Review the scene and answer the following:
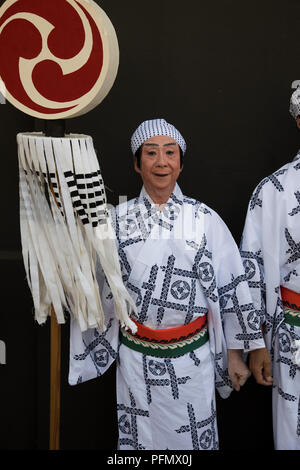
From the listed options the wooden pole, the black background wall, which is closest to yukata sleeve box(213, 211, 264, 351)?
the black background wall

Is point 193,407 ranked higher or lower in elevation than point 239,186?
lower

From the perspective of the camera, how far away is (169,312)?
7.03 feet

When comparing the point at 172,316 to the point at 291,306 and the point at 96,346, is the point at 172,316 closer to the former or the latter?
the point at 96,346

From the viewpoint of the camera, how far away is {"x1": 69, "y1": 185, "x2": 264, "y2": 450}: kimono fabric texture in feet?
7.05

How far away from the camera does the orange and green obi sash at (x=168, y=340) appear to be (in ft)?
7.11

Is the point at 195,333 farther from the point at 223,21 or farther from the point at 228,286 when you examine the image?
the point at 223,21

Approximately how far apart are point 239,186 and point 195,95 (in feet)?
1.49

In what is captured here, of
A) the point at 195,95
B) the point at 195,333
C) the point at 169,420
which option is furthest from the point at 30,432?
the point at 195,95

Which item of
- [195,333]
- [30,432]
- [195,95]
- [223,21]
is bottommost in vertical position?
[30,432]

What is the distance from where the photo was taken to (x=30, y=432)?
2766mm

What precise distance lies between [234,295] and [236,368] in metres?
0.29

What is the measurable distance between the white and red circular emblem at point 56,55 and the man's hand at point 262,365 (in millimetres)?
1153

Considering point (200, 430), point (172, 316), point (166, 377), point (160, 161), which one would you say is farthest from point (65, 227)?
point (200, 430)

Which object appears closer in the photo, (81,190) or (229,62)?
(81,190)
